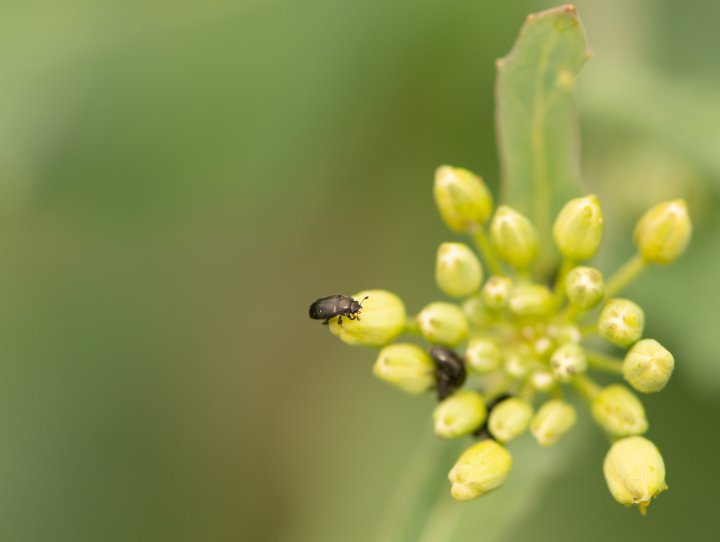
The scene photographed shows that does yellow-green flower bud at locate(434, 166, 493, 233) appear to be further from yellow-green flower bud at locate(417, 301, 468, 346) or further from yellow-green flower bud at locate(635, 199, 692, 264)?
yellow-green flower bud at locate(635, 199, 692, 264)

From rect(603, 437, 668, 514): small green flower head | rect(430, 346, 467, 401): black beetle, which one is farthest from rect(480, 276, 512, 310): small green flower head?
rect(603, 437, 668, 514): small green flower head

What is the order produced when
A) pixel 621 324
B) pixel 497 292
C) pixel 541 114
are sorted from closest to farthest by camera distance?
1. pixel 621 324
2. pixel 497 292
3. pixel 541 114

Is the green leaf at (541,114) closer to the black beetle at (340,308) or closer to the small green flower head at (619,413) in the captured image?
the small green flower head at (619,413)

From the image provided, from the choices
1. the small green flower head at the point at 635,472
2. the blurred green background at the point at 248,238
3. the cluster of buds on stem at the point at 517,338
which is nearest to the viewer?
the small green flower head at the point at 635,472

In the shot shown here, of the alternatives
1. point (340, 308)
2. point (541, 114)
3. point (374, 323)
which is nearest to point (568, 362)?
point (374, 323)

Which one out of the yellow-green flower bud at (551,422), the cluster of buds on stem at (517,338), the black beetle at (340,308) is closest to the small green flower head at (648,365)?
the cluster of buds on stem at (517,338)

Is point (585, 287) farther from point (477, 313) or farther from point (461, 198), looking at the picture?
point (461, 198)

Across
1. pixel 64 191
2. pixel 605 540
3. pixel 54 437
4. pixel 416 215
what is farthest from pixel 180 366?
pixel 605 540

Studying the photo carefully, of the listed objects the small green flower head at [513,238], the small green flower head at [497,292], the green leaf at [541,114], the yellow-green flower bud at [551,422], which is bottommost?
the yellow-green flower bud at [551,422]
